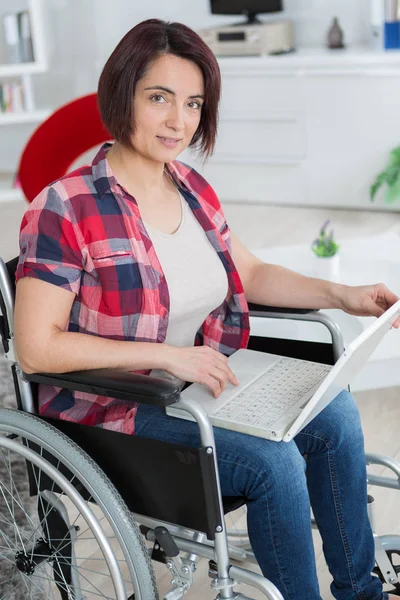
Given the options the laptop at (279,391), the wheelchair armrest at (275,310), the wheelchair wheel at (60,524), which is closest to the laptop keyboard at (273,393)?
the laptop at (279,391)

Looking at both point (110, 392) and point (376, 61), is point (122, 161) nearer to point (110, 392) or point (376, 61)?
point (110, 392)

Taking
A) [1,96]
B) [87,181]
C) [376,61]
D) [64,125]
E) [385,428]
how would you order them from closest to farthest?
[87,181] < [385,428] < [64,125] < [376,61] < [1,96]

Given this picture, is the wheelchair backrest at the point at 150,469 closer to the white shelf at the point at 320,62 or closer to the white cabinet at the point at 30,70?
the white shelf at the point at 320,62

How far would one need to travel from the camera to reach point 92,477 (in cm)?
140

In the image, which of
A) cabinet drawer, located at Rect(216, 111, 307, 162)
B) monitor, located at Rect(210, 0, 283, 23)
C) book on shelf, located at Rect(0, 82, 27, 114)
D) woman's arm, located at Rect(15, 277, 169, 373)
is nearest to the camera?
woman's arm, located at Rect(15, 277, 169, 373)

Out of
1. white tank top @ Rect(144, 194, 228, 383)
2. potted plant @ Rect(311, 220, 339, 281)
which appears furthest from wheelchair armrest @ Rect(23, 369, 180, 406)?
potted plant @ Rect(311, 220, 339, 281)

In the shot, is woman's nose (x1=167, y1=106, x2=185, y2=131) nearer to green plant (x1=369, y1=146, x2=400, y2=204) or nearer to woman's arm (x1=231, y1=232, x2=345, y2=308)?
woman's arm (x1=231, y1=232, x2=345, y2=308)

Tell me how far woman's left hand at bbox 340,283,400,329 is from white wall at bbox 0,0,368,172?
3.55m

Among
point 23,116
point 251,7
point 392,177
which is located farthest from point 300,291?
point 23,116

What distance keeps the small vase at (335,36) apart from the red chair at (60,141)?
6.89 feet

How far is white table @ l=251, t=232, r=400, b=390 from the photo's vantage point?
2617 millimetres

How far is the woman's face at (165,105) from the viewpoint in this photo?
155 centimetres

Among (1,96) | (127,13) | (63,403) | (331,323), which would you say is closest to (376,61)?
(127,13)

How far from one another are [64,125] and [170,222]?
1.50 m
